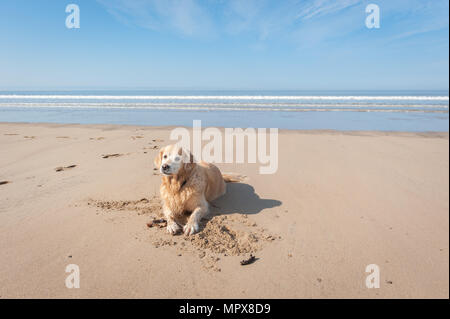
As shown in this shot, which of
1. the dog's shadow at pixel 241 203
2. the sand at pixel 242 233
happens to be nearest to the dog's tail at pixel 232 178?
the sand at pixel 242 233

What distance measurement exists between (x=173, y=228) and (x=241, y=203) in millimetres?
1373

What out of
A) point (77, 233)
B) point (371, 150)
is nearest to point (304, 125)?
point (371, 150)

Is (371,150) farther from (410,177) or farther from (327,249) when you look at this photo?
(327,249)

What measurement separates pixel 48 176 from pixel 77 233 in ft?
9.34

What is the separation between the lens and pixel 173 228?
3.41 meters

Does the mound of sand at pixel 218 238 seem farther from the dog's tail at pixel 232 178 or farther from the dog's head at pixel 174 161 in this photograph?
the dog's tail at pixel 232 178

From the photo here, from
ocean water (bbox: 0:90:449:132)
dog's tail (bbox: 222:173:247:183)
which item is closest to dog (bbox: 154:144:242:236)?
dog's tail (bbox: 222:173:247:183)

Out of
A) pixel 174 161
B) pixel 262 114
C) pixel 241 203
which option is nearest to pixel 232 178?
pixel 241 203

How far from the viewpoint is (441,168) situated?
143 cm

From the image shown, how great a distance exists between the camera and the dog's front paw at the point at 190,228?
3361mm

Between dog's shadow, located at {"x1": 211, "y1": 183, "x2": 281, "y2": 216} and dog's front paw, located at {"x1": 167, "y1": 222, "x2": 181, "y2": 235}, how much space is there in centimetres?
69

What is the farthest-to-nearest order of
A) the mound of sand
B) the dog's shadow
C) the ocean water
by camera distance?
the ocean water → the dog's shadow → the mound of sand

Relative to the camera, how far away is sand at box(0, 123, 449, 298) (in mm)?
2361

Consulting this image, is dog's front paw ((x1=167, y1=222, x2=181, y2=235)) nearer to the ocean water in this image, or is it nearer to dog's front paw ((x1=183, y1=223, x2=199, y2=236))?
dog's front paw ((x1=183, y1=223, x2=199, y2=236))
